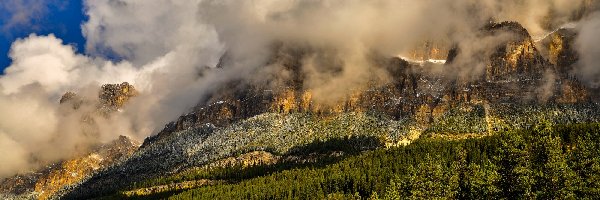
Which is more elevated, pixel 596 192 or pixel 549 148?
pixel 549 148

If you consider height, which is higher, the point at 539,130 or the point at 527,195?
the point at 539,130

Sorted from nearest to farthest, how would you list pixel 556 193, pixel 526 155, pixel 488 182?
pixel 556 193 < pixel 526 155 < pixel 488 182

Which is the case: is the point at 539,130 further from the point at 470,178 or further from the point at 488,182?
the point at 470,178

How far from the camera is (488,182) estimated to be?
90.4 metres

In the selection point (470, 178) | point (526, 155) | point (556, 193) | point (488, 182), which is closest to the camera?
point (556, 193)

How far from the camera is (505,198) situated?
86.1 meters

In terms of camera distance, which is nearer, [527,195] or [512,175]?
[527,195]

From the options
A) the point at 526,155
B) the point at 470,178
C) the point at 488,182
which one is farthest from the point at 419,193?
the point at 526,155

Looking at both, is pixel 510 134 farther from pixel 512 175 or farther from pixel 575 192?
pixel 575 192

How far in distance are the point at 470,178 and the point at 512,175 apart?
17.1 meters

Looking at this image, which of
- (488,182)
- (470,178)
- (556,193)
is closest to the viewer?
(556,193)

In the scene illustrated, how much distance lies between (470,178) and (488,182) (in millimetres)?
11546

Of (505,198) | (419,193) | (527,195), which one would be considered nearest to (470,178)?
(419,193)

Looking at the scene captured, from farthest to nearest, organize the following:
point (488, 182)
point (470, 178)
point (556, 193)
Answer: point (470, 178) < point (488, 182) < point (556, 193)
